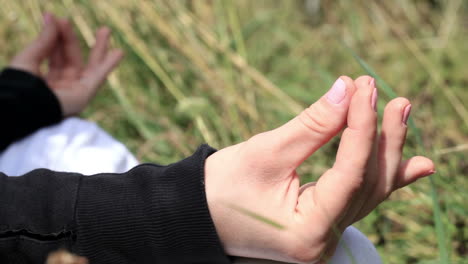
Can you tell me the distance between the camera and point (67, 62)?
1240 mm

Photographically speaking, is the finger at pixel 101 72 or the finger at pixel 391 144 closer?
the finger at pixel 391 144

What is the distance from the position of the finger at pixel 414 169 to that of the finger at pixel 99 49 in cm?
78

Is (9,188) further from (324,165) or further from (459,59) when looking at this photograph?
(459,59)

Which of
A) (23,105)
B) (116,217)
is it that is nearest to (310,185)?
(116,217)

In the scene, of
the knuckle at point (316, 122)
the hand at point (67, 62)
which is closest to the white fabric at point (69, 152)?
the hand at point (67, 62)

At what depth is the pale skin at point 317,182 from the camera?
1.87 ft

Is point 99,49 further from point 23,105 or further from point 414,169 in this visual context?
point 414,169

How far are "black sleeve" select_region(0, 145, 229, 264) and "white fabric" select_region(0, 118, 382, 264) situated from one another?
188 millimetres

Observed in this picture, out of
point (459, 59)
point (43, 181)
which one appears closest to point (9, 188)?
point (43, 181)

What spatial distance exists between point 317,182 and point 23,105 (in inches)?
23.9

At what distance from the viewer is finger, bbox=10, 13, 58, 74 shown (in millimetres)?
1123

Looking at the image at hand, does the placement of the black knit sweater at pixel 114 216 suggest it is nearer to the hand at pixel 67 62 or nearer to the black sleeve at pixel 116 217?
the black sleeve at pixel 116 217

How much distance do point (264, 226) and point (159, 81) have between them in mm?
787

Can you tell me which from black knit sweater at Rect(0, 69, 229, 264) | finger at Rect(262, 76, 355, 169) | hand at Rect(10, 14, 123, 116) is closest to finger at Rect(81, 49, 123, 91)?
hand at Rect(10, 14, 123, 116)
